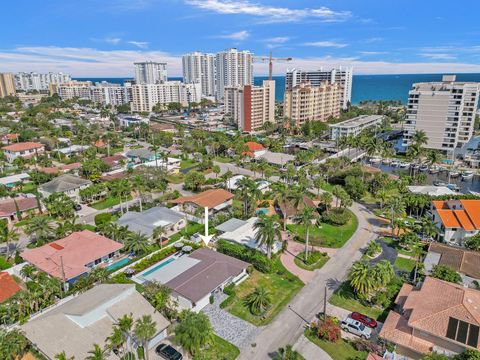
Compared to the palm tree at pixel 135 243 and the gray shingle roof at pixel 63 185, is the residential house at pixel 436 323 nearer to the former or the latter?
the palm tree at pixel 135 243

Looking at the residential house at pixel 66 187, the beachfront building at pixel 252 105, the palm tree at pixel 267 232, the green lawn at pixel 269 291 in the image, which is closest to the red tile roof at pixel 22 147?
the residential house at pixel 66 187

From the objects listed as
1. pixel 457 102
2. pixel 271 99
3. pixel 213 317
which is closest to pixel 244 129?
pixel 271 99

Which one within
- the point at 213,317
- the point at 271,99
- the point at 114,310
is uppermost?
the point at 271,99

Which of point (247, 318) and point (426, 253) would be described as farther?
point (426, 253)

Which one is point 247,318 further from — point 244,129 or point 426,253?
point 244,129

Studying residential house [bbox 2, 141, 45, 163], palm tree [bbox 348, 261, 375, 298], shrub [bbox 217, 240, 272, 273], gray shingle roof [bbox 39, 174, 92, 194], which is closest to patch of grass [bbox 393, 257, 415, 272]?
palm tree [bbox 348, 261, 375, 298]

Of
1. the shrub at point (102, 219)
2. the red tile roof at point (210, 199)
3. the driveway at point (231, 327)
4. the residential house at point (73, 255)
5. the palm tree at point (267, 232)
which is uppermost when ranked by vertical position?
the palm tree at point (267, 232)

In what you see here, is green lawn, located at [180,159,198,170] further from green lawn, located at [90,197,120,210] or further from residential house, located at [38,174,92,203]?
residential house, located at [38,174,92,203]
